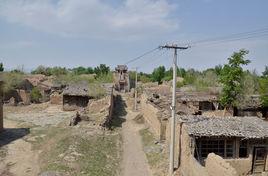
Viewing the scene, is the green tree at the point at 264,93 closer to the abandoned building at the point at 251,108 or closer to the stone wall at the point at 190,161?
the abandoned building at the point at 251,108

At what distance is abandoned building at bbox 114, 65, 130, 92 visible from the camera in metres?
73.4

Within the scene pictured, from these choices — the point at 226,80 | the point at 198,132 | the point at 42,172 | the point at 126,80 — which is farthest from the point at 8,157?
the point at 126,80

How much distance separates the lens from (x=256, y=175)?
78.6 feet

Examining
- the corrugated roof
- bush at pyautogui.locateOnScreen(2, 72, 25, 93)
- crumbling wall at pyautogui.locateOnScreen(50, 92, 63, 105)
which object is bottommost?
the corrugated roof

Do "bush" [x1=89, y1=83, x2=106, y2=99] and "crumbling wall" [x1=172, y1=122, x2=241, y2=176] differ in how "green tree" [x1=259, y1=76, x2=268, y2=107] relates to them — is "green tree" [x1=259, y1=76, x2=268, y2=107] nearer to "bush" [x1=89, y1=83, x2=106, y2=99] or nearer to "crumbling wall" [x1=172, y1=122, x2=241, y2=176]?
"bush" [x1=89, y1=83, x2=106, y2=99]

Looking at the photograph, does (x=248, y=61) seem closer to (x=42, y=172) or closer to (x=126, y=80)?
(x=42, y=172)

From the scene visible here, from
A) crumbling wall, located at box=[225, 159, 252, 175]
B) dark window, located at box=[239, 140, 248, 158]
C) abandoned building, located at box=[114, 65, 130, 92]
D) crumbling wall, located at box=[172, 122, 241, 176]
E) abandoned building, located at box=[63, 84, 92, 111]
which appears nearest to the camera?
crumbling wall, located at box=[172, 122, 241, 176]

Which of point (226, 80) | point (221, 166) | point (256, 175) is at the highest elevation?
point (226, 80)

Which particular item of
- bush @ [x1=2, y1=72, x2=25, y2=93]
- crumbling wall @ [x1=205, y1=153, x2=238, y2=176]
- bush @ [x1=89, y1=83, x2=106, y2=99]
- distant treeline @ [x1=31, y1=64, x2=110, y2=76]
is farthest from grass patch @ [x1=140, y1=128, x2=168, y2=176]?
distant treeline @ [x1=31, y1=64, x2=110, y2=76]

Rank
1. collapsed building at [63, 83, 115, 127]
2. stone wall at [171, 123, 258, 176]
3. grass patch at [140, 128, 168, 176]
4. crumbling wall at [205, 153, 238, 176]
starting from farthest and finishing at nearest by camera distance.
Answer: collapsed building at [63, 83, 115, 127] < grass patch at [140, 128, 168, 176] < stone wall at [171, 123, 258, 176] < crumbling wall at [205, 153, 238, 176]

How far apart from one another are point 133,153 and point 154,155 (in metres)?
1.87

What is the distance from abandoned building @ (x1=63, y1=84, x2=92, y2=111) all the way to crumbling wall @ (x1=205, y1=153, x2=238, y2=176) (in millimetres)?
30591

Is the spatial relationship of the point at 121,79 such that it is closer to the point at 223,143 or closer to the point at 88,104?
the point at 88,104

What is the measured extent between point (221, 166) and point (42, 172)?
11.3 metres
